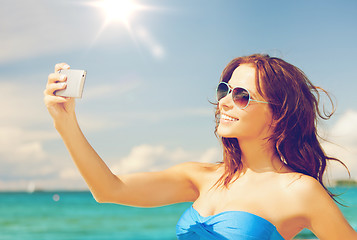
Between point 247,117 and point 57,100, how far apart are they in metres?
1.15

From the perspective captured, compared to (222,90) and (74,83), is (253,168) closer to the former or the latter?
(222,90)

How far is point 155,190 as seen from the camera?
327 centimetres

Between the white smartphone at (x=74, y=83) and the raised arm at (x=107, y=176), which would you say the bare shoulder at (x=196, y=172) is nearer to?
the raised arm at (x=107, y=176)

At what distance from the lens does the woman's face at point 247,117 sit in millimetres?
3016

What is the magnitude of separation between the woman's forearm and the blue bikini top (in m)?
0.58

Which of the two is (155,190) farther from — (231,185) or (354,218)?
(354,218)

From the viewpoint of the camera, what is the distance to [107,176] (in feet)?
9.89

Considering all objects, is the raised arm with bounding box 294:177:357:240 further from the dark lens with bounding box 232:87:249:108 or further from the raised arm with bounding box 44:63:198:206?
the raised arm with bounding box 44:63:198:206

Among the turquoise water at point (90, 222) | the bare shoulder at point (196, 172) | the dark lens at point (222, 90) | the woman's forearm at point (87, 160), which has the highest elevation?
the dark lens at point (222, 90)

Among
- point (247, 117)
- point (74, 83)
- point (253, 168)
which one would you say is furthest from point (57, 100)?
point (253, 168)

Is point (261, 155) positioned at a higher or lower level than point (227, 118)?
lower

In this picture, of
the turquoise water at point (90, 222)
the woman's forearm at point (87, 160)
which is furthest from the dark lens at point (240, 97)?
the turquoise water at point (90, 222)

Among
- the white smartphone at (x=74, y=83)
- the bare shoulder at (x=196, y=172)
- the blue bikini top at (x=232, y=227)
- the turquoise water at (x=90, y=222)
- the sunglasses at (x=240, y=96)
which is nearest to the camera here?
the white smartphone at (x=74, y=83)

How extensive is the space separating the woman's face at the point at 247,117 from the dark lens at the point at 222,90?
52 mm
